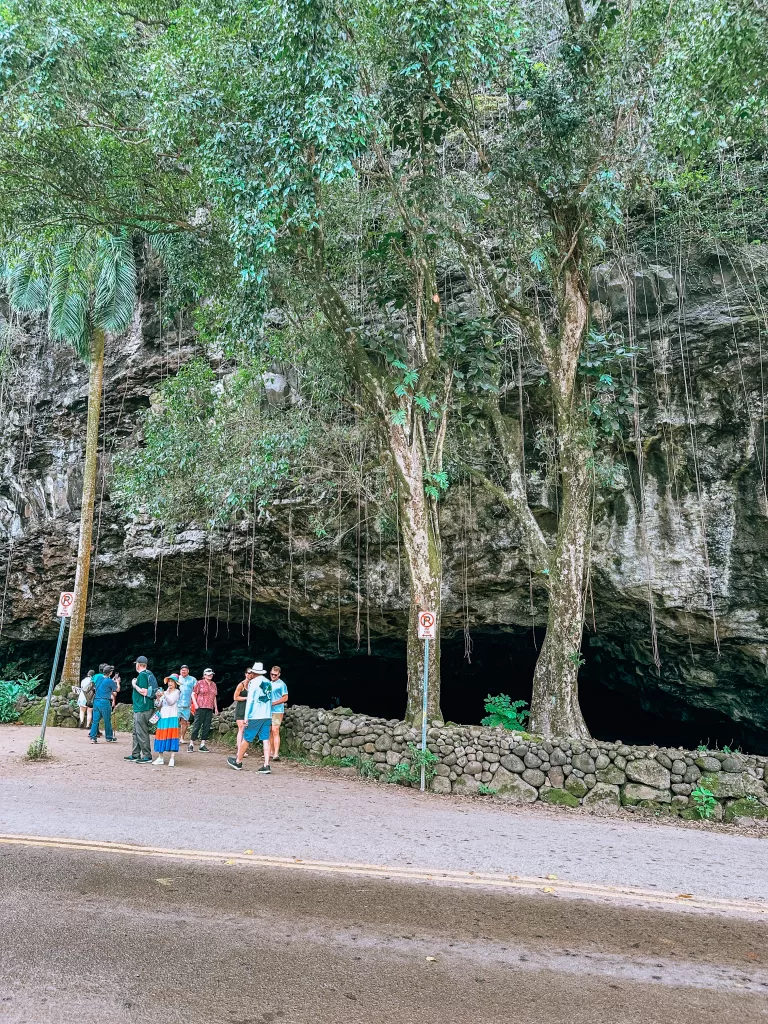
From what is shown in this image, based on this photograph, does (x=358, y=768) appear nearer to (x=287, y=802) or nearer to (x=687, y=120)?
(x=287, y=802)

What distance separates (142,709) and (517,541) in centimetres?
835

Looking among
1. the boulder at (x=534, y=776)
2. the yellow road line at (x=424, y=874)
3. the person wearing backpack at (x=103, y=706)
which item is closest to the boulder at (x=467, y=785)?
the boulder at (x=534, y=776)

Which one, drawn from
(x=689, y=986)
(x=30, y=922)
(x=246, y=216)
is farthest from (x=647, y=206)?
(x=30, y=922)

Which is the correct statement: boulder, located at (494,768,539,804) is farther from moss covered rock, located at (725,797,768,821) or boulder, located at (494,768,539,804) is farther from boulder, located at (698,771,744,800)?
moss covered rock, located at (725,797,768,821)

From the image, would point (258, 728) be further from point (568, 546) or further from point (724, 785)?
point (724, 785)

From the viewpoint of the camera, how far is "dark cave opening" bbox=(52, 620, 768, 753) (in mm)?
16688

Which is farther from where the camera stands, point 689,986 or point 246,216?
point 246,216

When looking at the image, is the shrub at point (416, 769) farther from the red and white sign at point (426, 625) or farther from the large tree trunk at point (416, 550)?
the red and white sign at point (426, 625)

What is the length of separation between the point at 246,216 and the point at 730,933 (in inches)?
340

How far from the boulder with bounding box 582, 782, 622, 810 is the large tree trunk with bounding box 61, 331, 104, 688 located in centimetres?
1150

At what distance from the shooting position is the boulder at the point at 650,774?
329 inches

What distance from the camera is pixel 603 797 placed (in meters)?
8.38

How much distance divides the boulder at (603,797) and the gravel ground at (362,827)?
13.5 inches

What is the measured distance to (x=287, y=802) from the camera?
7.46 meters
